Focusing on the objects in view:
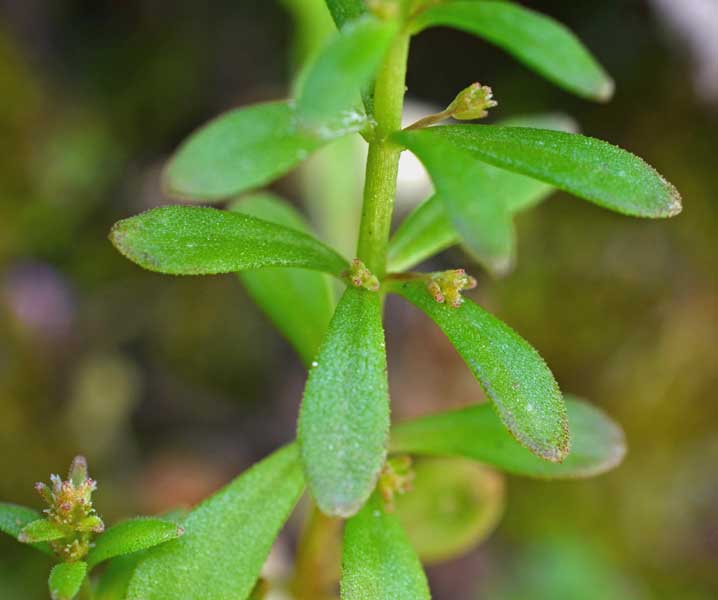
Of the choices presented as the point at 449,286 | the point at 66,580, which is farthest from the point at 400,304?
the point at 66,580

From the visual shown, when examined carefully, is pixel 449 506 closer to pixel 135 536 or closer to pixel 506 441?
pixel 506 441

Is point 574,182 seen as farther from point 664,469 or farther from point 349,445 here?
point 664,469

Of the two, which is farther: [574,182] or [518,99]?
[518,99]

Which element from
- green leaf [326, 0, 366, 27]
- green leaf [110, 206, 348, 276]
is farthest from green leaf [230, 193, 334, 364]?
green leaf [326, 0, 366, 27]

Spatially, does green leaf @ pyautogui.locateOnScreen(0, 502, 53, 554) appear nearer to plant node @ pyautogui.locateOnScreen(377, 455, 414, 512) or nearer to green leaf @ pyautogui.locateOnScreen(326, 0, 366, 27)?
plant node @ pyautogui.locateOnScreen(377, 455, 414, 512)

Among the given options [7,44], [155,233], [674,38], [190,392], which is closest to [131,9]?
[7,44]
